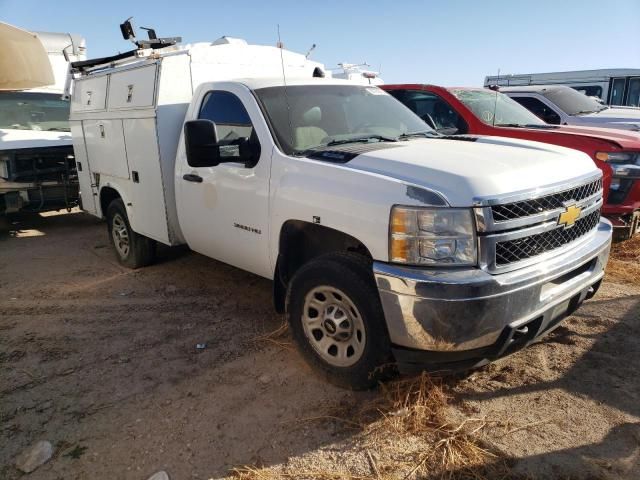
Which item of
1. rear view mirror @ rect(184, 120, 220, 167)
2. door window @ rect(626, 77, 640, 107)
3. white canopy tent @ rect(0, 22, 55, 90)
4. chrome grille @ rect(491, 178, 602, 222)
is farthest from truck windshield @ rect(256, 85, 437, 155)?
door window @ rect(626, 77, 640, 107)

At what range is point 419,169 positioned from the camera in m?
2.87

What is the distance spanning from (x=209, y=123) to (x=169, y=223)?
1691 mm

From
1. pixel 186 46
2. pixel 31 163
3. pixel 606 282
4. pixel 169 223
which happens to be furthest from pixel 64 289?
pixel 606 282

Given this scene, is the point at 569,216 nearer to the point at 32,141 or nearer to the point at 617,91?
the point at 32,141

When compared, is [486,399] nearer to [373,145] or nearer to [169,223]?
[373,145]

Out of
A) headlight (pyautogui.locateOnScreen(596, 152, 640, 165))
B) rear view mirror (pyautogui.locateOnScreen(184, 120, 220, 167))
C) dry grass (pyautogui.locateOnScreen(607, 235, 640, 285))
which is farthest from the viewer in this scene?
headlight (pyautogui.locateOnScreen(596, 152, 640, 165))

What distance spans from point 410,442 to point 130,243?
410 cm

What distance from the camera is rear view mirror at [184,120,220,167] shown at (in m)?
3.43

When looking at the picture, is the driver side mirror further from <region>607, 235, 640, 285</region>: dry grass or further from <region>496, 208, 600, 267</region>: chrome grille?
<region>607, 235, 640, 285</region>: dry grass

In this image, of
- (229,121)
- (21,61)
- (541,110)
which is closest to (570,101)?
(541,110)

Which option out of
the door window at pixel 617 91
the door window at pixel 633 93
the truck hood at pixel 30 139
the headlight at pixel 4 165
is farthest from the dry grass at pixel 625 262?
the door window at pixel 633 93

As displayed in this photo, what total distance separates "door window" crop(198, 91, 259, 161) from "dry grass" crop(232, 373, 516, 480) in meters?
1.98

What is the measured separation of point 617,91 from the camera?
15773 mm

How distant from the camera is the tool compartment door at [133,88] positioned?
4.72m
